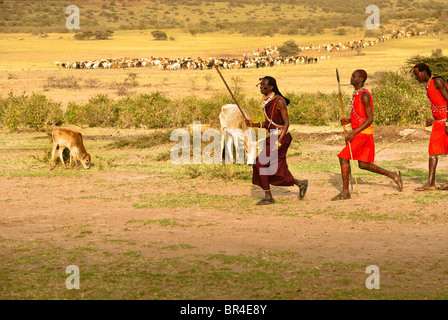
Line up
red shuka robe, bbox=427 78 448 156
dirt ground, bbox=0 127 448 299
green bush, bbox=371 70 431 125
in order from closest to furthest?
dirt ground, bbox=0 127 448 299 → red shuka robe, bbox=427 78 448 156 → green bush, bbox=371 70 431 125

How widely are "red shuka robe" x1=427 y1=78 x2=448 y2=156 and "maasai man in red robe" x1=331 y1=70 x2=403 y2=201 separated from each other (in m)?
0.80

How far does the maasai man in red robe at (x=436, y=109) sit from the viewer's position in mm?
8133

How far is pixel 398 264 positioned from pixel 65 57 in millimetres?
42135

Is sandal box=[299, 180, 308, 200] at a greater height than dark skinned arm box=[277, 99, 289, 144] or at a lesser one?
lesser

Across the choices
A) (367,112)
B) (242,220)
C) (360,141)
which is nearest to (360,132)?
(360,141)

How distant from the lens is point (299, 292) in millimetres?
4805

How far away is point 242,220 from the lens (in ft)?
24.3

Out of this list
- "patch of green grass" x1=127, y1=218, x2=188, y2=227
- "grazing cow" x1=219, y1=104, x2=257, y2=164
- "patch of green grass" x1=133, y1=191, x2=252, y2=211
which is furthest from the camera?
"grazing cow" x1=219, y1=104, x2=257, y2=164

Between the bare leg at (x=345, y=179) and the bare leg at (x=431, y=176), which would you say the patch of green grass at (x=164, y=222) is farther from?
the bare leg at (x=431, y=176)

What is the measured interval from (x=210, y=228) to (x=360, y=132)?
2.45 m

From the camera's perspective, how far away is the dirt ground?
19.0ft

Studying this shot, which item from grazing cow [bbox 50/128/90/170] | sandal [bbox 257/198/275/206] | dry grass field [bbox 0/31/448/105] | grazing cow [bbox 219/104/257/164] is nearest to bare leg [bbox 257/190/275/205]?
sandal [bbox 257/198/275/206]

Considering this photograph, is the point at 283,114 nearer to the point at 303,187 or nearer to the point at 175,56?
the point at 303,187

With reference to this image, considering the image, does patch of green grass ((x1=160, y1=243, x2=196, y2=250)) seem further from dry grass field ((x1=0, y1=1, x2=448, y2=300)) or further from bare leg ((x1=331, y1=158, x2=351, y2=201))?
bare leg ((x1=331, y1=158, x2=351, y2=201))
